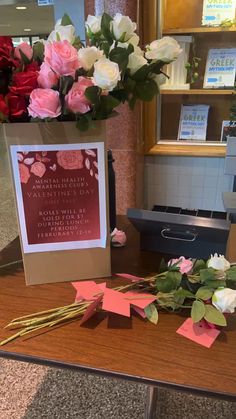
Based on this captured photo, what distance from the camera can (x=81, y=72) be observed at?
28.8 inches

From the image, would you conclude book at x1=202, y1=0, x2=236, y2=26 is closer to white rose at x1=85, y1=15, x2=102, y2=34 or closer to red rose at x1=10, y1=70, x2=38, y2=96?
white rose at x1=85, y1=15, x2=102, y2=34

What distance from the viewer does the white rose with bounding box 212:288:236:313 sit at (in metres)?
0.69

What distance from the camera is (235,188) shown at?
2373 millimetres

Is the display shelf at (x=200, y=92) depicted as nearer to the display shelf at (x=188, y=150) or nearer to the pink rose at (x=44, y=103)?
the display shelf at (x=188, y=150)

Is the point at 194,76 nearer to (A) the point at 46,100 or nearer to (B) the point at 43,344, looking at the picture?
(A) the point at 46,100

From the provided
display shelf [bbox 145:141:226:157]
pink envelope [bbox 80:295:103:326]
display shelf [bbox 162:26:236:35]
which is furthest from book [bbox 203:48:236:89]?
pink envelope [bbox 80:295:103:326]

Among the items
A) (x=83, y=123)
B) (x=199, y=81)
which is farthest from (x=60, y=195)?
(x=199, y=81)

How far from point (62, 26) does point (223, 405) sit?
4.72 ft

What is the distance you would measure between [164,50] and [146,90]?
0.09 m

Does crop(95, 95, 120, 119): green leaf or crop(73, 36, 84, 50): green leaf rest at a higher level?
crop(73, 36, 84, 50): green leaf

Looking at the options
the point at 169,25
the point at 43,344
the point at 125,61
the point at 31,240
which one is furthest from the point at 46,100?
the point at 169,25

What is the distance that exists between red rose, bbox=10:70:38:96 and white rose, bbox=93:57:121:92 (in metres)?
0.14

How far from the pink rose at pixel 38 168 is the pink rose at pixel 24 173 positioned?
12 millimetres

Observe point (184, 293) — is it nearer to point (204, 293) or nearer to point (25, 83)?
point (204, 293)
